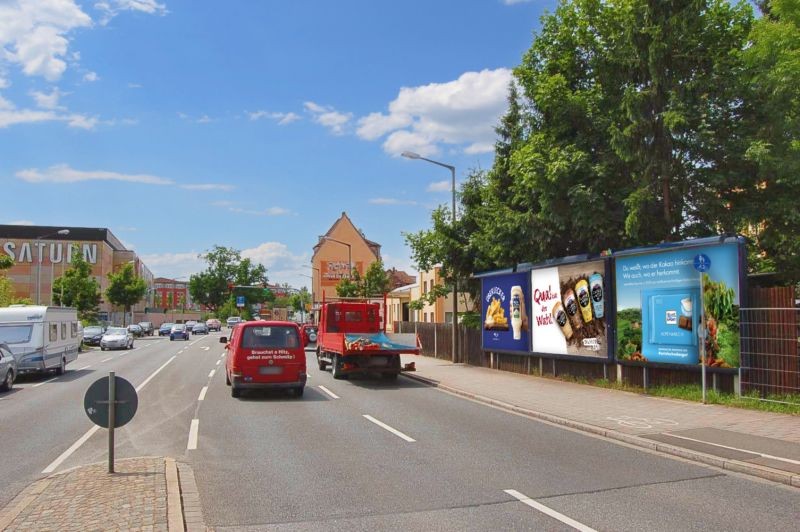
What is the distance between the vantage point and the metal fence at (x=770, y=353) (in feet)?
39.6

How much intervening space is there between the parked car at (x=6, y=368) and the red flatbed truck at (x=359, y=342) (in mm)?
9157

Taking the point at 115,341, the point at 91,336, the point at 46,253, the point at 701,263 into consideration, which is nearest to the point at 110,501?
the point at 701,263

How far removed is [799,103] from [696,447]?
1039cm

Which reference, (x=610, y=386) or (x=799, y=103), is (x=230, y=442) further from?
(x=799, y=103)

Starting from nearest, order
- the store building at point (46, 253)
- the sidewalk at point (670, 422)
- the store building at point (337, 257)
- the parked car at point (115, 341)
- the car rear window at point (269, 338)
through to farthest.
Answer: the sidewalk at point (670, 422), the car rear window at point (269, 338), the parked car at point (115, 341), the store building at point (46, 253), the store building at point (337, 257)

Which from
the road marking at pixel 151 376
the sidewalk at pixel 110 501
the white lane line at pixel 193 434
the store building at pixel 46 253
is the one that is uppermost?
the store building at pixel 46 253

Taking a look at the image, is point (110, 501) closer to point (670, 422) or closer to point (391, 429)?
point (391, 429)

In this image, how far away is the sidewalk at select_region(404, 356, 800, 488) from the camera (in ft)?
27.8

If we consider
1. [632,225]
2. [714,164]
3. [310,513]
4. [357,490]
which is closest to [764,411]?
[632,225]

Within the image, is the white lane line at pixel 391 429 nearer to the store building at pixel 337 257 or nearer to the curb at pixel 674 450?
the curb at pixel 674 450

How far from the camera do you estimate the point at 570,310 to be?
18266 mm

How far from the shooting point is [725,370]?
13219 millimetres

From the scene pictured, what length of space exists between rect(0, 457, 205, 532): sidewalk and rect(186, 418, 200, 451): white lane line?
1.74 meters

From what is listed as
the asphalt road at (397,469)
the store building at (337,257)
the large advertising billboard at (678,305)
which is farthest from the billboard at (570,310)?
the store building at (337,257)
